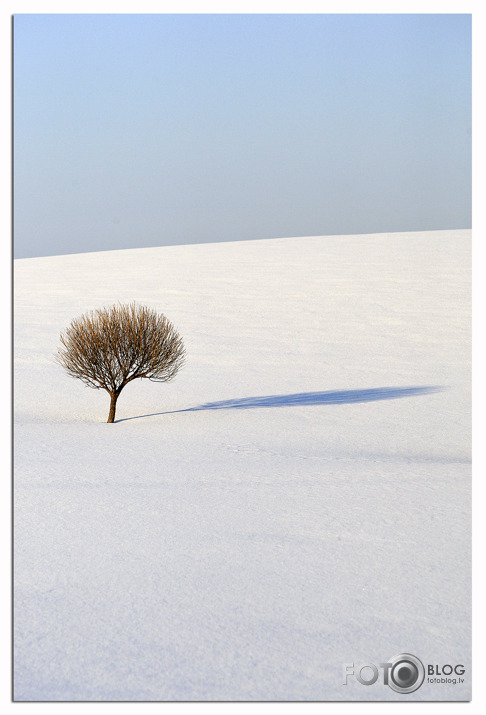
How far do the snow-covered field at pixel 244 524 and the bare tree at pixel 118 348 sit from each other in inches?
34.2

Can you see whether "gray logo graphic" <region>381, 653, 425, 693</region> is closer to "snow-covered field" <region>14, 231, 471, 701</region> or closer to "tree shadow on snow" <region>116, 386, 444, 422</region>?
"snow-covered field" <region>14, 231, 471, 701</region>

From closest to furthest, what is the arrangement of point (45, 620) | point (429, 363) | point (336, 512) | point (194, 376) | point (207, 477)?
point (45, 620)
point (336, 512)
point (207, 477)
point (194, 376)
point (429, 363)

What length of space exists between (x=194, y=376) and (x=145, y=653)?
49.4ft

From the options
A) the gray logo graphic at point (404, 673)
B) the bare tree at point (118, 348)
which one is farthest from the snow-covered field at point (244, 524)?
the bare tree at point (118, 348)

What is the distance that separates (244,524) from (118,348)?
7838 mm

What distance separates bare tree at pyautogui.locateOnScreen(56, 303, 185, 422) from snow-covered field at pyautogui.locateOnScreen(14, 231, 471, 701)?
2.85 ft

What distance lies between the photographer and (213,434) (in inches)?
514

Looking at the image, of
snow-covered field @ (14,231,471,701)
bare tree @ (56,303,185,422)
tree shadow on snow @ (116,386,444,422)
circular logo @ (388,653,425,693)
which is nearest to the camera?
circular logo @ (388,653,425,693)

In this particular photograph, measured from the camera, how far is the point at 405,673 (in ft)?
15.4

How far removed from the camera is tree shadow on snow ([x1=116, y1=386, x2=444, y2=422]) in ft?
53.7

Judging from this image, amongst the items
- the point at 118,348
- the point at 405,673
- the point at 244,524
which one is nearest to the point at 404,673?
the point at 405,673

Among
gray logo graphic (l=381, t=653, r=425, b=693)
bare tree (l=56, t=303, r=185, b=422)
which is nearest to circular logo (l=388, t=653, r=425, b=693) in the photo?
gray logo graphic (l=381, t=653, r=425, b=693)

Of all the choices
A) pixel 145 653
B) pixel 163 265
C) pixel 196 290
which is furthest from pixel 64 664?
pixel 163 265

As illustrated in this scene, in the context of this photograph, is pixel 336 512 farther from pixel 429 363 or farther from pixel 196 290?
pixel 196 290
